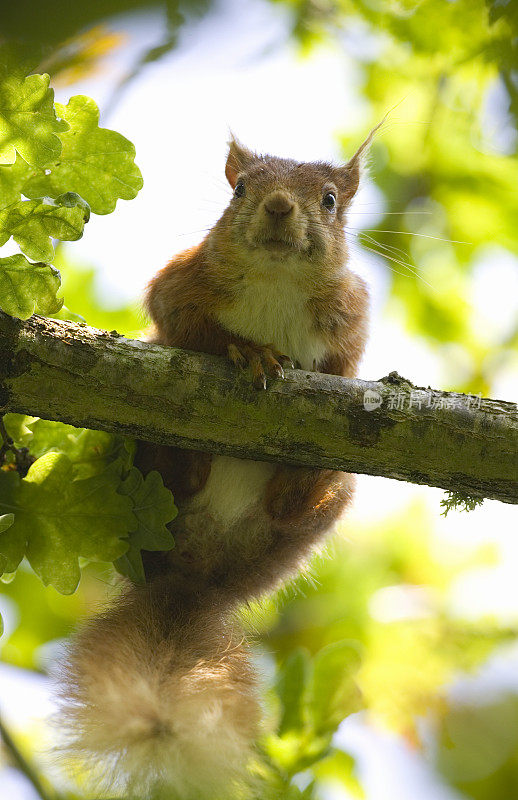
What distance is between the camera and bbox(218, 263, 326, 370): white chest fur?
10.3 feet

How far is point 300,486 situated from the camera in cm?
306

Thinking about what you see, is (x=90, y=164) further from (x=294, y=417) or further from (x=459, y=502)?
(x=459, y=502)

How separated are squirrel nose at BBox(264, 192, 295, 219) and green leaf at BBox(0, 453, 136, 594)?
1313 mm

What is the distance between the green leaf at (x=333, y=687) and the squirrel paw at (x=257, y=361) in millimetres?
1061

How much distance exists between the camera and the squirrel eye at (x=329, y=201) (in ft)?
11.7

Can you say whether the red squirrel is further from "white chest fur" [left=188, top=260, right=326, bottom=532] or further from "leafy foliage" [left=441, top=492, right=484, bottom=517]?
"leafy foliage" [left=441, top=492, right=484, bottom=517]

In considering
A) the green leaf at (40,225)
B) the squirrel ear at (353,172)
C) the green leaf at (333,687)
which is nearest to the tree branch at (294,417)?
the green leaf at (40,225)

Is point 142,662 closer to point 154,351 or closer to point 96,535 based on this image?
point 96,535

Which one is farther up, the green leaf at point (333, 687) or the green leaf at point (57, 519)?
the green leaf at point (57, 519)

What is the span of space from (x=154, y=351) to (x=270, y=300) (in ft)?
2.81

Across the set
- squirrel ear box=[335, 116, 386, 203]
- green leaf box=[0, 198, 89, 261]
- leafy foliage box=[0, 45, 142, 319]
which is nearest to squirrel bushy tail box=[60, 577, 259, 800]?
leafy foliage box=[0, 45, 142, 319]

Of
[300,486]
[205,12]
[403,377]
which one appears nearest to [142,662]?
[300,486]

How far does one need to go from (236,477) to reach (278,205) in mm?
1099

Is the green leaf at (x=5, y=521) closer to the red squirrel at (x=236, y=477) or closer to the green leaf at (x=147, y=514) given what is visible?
the green leaf at (x=147, y=514)
